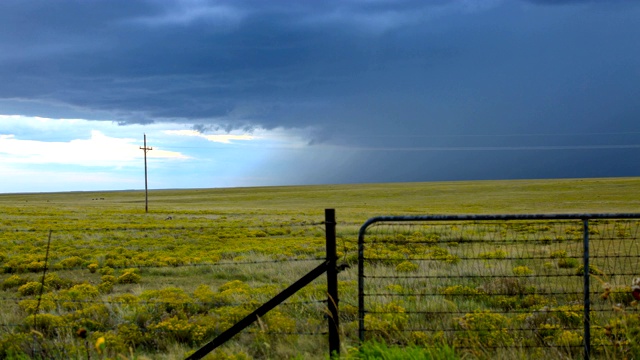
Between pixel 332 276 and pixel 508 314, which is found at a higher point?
pixel 332 276

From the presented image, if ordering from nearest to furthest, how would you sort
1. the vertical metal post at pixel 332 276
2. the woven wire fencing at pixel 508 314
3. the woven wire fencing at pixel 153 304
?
the vertical metal post at pixel 332 276
the woven wire fencing at pixel 508 314
the woven wire fencing at pixel 153 304

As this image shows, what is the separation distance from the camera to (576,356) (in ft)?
20.9

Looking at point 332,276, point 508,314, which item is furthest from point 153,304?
point 508,314

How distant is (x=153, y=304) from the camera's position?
9781mm

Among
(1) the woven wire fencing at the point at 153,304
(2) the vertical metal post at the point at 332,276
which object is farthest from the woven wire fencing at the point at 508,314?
(1) the woven wire fencing at the point at 153,304

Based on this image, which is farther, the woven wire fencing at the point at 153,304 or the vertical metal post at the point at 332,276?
the woven wire fencing at the point at 153,304

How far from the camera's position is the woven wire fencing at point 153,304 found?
23.2 ft

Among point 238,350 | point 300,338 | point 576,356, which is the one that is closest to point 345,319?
point 300,338

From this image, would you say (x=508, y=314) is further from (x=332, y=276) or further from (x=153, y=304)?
(x=153, y=304)

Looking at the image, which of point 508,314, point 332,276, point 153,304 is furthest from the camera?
point 153,304

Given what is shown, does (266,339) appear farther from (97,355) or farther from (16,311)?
(16,311)

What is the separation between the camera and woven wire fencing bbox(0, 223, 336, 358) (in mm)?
7086

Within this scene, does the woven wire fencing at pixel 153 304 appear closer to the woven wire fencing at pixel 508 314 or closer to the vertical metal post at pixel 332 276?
the vertical metal post at pixel 332 276

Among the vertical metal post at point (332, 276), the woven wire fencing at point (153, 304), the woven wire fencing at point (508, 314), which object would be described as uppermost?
the vertical metal post at point (332, 276)
